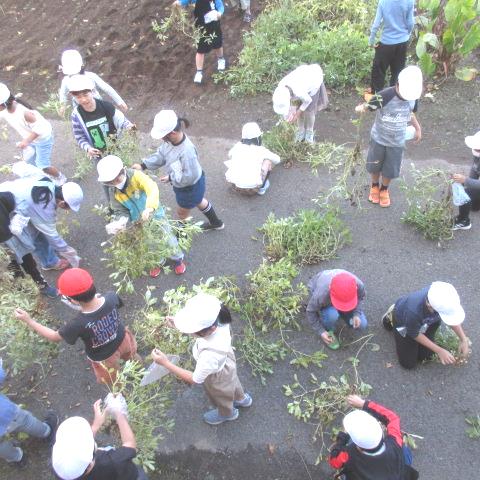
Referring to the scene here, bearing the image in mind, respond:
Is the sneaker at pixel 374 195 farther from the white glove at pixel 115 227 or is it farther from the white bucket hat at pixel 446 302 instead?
the white glove at pixel 115 227

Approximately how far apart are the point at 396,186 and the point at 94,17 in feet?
23.9

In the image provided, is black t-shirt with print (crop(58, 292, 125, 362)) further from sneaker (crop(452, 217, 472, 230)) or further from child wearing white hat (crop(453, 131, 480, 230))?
sneaker (crop(452, 217, 472, 230))

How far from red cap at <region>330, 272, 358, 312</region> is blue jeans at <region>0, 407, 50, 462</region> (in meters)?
2.62

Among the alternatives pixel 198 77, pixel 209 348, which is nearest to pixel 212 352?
pixel 209 348

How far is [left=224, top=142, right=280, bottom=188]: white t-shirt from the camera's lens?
550 cm

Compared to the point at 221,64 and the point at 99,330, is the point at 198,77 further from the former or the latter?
the point at 99,330

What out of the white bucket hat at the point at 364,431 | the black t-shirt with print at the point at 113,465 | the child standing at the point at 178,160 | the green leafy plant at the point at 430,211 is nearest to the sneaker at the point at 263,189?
the child standing at the point at 178,160

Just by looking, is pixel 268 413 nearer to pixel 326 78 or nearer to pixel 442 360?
pixel 442 360

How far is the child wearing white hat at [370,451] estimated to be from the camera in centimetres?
273

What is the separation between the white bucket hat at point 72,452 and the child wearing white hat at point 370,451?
156cm

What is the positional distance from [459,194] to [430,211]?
1.40 feet

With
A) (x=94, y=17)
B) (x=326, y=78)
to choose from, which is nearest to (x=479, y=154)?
(x=326, y=78)

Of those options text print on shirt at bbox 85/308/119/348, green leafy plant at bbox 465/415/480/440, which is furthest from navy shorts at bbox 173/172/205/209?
green leafy plant at bbox 465/415/480/440

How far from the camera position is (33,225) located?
14.4 feet
